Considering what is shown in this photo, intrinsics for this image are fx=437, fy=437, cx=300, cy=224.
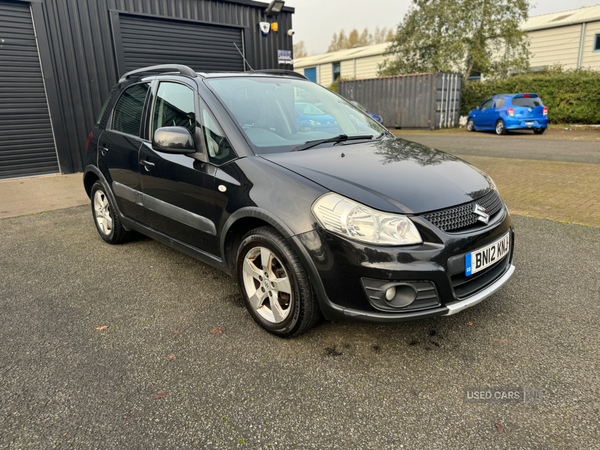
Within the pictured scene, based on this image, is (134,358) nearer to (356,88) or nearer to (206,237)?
(206,237)

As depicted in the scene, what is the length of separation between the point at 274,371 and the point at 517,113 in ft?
53.8

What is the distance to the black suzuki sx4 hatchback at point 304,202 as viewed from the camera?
2346 mm

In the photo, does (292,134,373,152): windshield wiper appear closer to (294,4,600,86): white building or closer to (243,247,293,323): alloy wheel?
(243,247,293,323): alloy wheel

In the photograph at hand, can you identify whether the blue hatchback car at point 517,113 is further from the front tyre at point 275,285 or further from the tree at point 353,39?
the tree at point 353,39

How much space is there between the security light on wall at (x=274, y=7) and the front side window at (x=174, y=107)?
8.26 meters

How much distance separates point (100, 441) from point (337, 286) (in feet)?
4.37

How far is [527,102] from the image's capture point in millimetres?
15938

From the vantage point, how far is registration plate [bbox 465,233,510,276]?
2.49m

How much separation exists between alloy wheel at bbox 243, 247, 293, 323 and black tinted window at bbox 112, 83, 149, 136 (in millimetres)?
1842

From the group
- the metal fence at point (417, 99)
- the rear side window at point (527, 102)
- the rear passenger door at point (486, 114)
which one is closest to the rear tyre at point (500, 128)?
the rear passenger door at point (486, 114)

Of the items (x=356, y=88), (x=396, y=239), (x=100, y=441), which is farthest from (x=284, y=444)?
(x=356, y=88)

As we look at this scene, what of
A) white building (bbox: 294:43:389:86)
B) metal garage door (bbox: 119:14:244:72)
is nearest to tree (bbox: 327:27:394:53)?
white building (bbox: 294:43:389:86)

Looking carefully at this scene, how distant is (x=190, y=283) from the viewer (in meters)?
3.64

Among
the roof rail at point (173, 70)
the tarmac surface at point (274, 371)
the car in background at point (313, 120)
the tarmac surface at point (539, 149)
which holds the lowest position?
the tarmac surface at point (274, 371)
